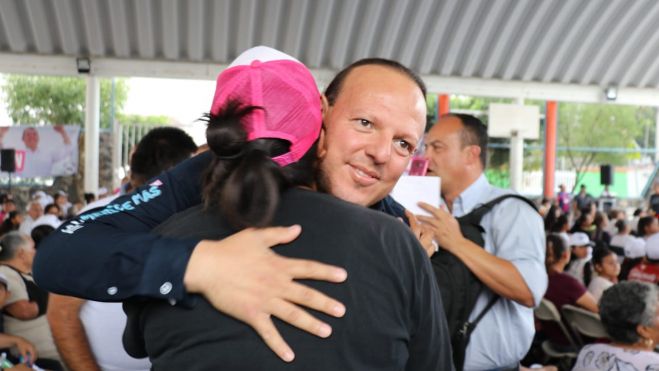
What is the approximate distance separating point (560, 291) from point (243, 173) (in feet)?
15.0

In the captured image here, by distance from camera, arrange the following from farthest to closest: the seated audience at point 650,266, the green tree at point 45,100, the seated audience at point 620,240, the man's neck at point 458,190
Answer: the green tree at point 45,100, the seated audience at point 620,240, the seated audience at point 650,266, the man's neck at point 458,190

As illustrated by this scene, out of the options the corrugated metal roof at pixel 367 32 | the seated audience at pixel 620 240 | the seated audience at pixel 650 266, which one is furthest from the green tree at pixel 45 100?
the seated audience at pixel 650 266

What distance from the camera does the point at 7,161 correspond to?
14070 mm

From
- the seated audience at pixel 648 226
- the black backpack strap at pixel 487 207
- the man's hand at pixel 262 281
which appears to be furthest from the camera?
the seated audience at pixel 648 226

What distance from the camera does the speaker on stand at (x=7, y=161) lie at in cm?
1402

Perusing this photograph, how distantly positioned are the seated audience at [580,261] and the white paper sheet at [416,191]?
4400 mm

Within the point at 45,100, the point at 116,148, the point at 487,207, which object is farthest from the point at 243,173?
the point at 45,100

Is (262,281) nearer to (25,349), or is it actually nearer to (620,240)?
(25,349)

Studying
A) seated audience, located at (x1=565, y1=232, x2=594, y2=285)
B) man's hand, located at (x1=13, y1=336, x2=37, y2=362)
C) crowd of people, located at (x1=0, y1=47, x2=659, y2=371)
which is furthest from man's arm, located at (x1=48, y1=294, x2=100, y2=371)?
seated audience, located at (x1=565, y1=232, x2=594, y2=285)

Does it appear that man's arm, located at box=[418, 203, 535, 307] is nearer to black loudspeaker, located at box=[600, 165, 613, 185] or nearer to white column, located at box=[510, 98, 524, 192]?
white column, located at box=[510, 98, 524, 192]

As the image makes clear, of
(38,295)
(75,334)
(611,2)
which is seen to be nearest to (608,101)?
(611,2)

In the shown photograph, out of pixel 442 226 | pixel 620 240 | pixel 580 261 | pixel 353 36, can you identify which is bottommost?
pixel 620 240

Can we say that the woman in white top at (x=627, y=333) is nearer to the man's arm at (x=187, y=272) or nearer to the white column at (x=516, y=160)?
the man's arm at (x=187, y=272)

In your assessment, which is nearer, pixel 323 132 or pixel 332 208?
pixel 332 208
